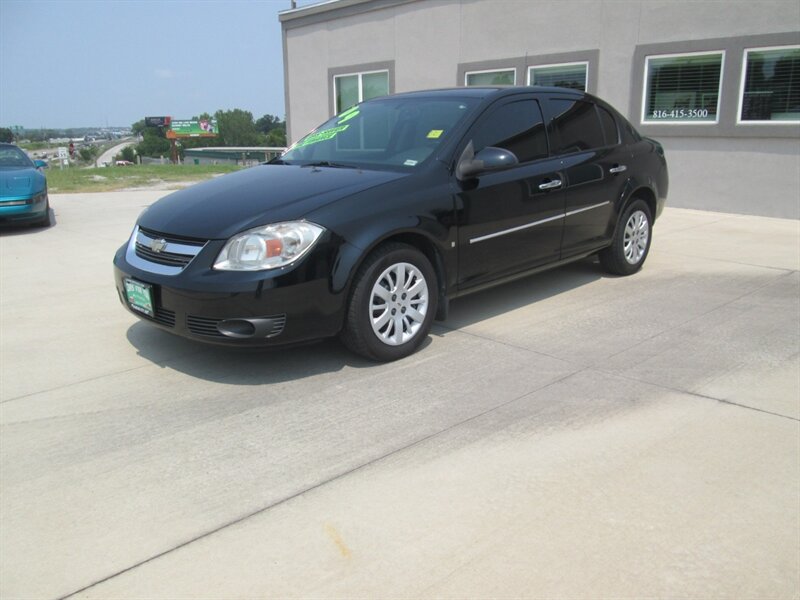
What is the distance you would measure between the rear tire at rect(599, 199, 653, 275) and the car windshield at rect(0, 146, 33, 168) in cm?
907

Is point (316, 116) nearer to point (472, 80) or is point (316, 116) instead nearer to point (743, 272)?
point (472, 80)

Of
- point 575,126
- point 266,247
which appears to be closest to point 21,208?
point 266,247

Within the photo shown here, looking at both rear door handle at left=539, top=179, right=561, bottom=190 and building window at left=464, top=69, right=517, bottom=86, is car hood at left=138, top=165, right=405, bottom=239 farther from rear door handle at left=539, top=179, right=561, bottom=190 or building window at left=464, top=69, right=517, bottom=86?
building window at left=464, top=69, right=517, bottom=86

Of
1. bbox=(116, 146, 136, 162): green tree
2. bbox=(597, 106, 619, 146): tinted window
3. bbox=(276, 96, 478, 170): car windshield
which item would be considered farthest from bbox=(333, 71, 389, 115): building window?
bbox=(116, 146, 136, 162): green tree

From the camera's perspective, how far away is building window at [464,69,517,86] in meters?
13.1

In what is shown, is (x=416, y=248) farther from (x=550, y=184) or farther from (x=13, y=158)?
(x=13, y=158)

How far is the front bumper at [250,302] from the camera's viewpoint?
399 cm

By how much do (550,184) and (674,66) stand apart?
6891mm

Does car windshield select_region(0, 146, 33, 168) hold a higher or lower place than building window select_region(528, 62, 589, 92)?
lower

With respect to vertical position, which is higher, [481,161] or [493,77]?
[493,77]

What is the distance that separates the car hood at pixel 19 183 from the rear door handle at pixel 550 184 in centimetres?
760

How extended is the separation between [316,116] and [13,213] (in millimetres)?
9228

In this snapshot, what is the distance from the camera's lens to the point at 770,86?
33.1 feet

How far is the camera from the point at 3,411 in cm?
403
